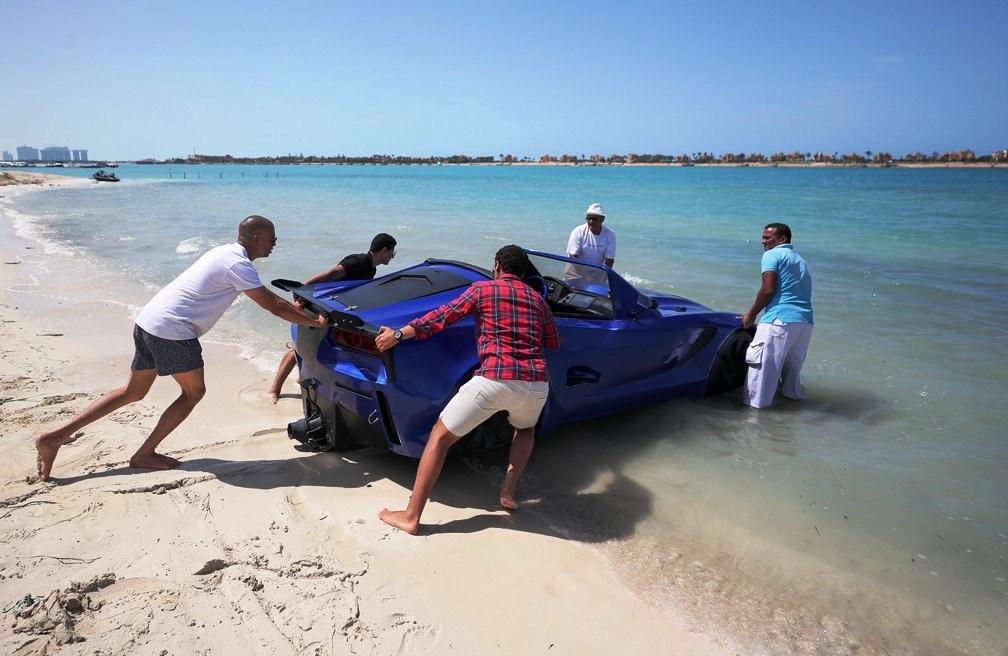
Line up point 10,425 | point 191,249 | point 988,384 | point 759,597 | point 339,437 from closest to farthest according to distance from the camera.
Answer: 1. point 759,597
2. point 339,437
3. point 10,425
4. point 988,384
5. point 191,249

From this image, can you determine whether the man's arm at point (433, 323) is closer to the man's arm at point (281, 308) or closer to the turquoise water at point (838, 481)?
the man's arm at point (281, 308)

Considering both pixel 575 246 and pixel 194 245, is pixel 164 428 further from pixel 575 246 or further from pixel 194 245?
pixel 194 245

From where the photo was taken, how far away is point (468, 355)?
3.71 m

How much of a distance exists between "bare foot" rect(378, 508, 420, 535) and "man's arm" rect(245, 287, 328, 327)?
1137 mm

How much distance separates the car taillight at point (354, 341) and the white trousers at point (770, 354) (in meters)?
3.45

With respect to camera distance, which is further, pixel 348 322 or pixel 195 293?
pixel 195 293

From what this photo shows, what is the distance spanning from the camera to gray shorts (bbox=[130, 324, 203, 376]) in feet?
12.3

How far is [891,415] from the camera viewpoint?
18.1 feet

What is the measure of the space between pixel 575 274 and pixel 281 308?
7.36ft

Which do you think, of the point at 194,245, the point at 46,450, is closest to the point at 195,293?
the point at 46,450

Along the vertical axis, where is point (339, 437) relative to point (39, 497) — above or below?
above

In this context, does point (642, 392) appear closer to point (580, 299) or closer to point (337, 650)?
point (580, 299)

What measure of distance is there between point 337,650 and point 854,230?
77.7ft

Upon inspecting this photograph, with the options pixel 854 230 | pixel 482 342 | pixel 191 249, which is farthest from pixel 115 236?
pixel 854 230
